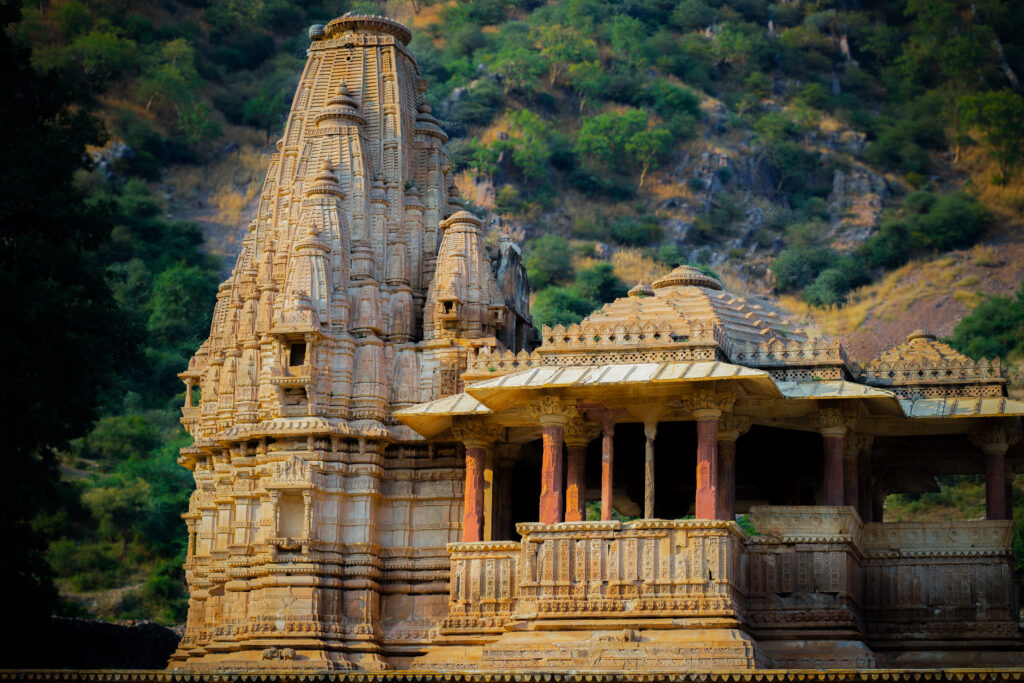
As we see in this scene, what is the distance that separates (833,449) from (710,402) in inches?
82.2

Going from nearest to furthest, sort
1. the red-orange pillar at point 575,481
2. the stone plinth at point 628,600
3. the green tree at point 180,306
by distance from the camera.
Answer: the stone plinth at point 628,600 < the red-orange pillar at point 575,481 < the green tree at point 180,306

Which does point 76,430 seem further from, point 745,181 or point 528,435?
point 745,181

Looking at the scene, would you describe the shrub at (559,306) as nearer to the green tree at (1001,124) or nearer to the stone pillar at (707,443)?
the green tree at (1001,124)

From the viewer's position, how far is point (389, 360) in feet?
80.4

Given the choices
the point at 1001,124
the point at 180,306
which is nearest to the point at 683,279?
the point at 180,306

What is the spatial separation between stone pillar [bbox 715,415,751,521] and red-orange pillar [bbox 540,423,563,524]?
87.9 inches

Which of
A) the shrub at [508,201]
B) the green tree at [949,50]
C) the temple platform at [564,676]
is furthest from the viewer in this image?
the green tree at [949,50]

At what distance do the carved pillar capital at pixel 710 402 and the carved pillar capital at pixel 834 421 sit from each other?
1.55 m

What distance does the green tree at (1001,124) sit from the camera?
66312 mm

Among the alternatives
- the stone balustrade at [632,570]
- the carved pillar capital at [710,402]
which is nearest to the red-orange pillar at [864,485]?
the stone balustrade at [632,570]

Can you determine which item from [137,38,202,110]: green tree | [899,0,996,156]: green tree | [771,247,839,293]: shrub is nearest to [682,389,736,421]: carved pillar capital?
[771,247,839,293]: shrub

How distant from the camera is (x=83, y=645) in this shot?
2881 centimetres

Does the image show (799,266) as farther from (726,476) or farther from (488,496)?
(726,476)

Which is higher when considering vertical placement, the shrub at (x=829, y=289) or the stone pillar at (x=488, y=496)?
the shrub at (x=829, y=289)
